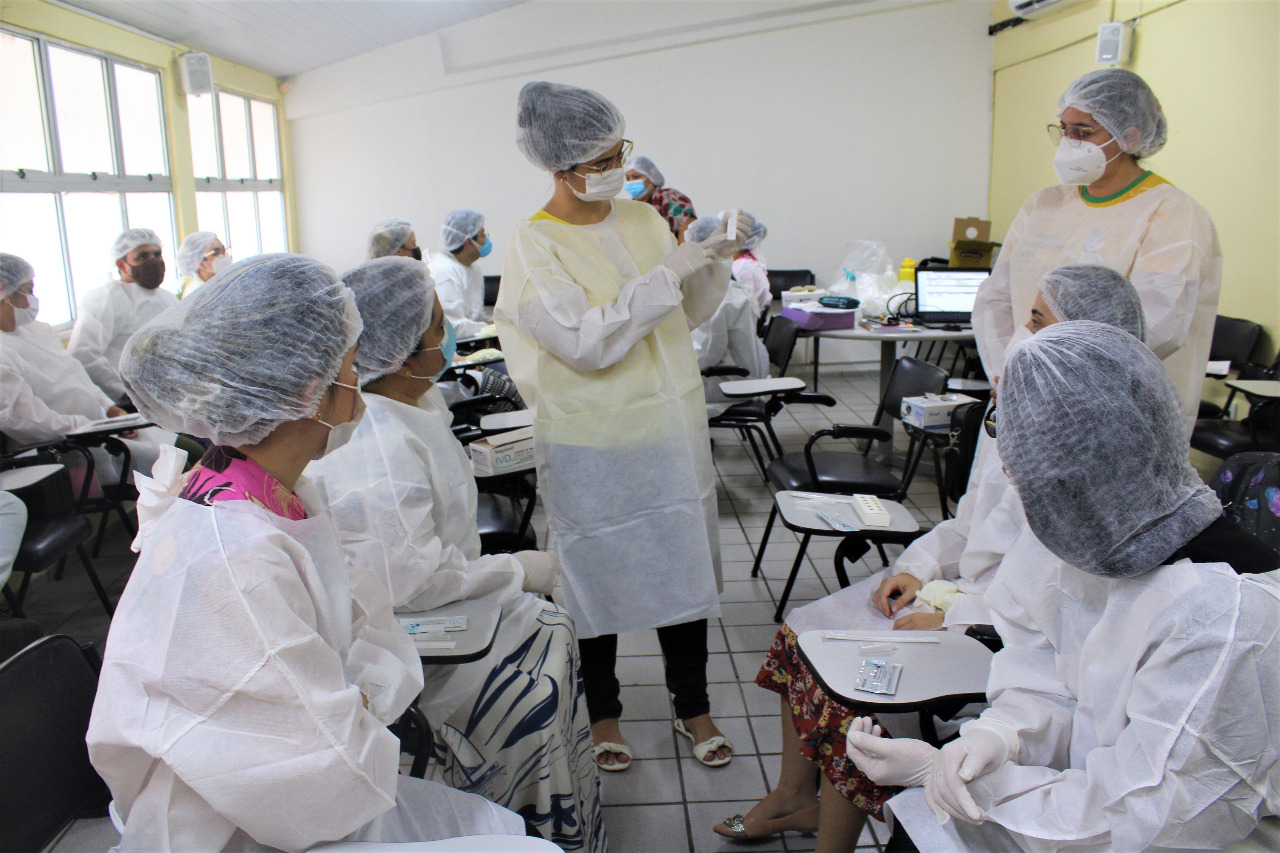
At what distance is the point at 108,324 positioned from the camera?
4172 millimetres

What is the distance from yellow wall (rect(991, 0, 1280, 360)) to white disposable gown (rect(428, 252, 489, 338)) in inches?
160

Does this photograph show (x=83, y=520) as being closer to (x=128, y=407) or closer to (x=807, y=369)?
(x=128, y=407)

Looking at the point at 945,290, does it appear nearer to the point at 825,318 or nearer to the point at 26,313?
the point at 825,318

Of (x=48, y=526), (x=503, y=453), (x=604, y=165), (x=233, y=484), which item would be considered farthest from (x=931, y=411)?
(x=48, y=526)

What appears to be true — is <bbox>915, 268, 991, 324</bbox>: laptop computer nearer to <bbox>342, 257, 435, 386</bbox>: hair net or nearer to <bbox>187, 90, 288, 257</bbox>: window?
<bbox>342, 257, 435, 386</bbox>: hair net

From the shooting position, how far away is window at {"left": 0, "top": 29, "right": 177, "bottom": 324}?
4453 millimetres

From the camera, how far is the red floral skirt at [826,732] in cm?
141

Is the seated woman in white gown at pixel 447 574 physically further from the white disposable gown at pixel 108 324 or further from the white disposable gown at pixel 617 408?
A: the white disposable gown at pixel 108 324

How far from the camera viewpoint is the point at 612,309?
1.85 metres

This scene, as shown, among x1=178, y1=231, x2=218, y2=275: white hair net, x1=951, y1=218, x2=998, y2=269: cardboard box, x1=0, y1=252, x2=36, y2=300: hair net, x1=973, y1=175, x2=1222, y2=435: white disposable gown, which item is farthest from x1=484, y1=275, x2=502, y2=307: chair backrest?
x1=973, y1=175, x2=1222, y2=435: white disposable gown

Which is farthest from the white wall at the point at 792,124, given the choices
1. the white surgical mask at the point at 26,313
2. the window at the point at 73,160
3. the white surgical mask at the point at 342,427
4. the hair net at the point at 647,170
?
the white surgical mask at the point at 342,427

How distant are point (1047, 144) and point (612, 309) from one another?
5.05m

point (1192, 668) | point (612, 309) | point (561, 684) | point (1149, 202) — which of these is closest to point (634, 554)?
point (561, 684)

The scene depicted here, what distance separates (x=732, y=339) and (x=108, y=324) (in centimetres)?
319
